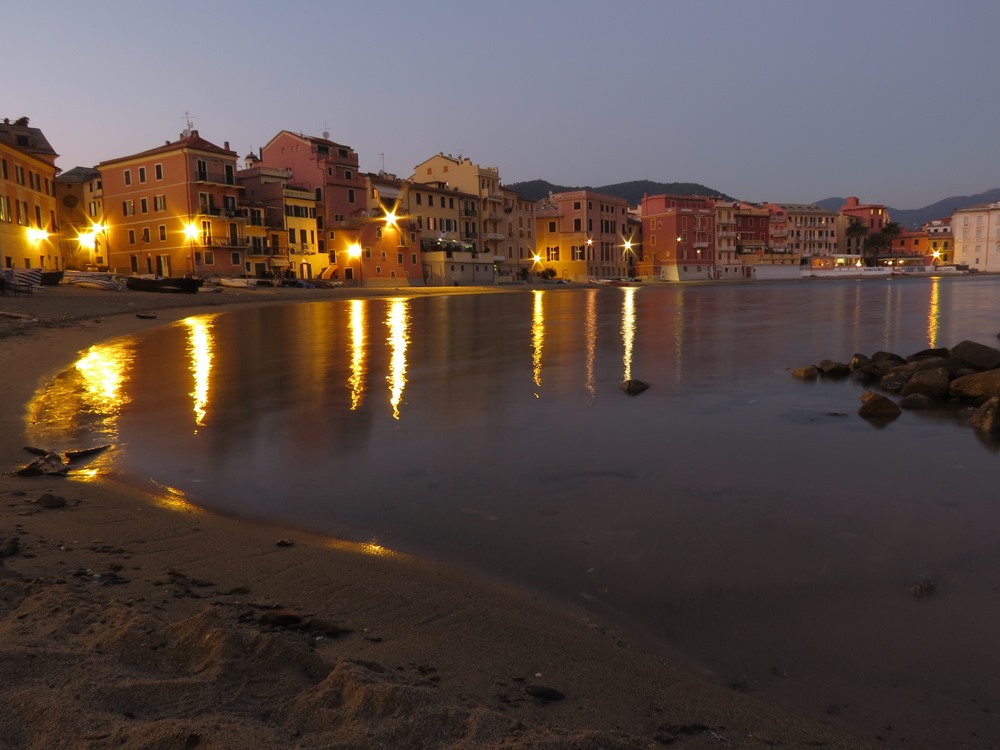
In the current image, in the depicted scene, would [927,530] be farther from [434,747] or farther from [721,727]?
[434,747]

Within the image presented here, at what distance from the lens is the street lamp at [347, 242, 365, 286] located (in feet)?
259

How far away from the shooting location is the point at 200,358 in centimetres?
2030

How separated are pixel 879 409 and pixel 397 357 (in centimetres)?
1277

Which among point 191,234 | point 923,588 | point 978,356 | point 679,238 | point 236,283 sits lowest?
point 923,588

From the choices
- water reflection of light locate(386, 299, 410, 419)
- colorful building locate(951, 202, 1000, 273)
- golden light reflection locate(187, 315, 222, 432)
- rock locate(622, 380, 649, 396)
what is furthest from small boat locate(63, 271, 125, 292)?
colorful building locate(951, 202, 1000, 273)

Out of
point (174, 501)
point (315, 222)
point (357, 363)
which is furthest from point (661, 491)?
point (315, 222)

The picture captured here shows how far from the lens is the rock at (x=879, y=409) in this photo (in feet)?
39.3

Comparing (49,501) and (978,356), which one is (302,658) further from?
(978,356)

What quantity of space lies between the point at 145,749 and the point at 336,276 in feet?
264

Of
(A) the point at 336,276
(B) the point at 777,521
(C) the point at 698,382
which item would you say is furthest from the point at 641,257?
(B) the point at 777,521

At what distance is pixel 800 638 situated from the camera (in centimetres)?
470

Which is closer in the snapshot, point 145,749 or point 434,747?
point 145,749

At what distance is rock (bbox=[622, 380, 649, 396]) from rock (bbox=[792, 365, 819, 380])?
374 cm

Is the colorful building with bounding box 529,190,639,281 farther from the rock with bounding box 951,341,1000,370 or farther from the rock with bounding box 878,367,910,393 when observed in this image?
the rock with bounding box 878,367,910,393
